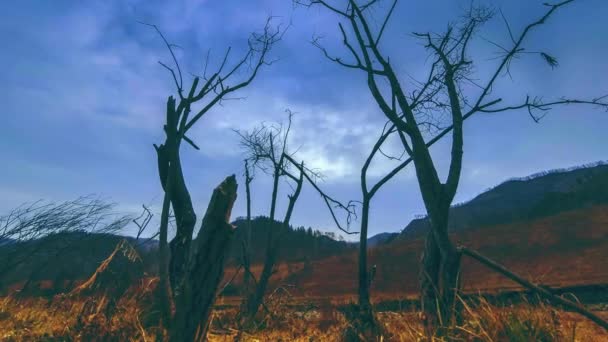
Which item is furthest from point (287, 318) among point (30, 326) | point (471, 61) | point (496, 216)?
point (496, 216)

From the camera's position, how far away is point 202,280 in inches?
122

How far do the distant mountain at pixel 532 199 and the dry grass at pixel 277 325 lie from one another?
24.7 m

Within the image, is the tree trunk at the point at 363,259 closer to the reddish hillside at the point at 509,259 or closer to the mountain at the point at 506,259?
the mountain at the point at 506,259

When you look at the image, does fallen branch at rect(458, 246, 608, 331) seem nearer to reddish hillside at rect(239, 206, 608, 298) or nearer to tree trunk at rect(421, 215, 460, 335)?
tree trunk at rect(421, 215, 460, 335)

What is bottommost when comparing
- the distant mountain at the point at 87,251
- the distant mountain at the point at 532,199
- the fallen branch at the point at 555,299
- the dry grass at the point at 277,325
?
the dry grass at the point at 277,325

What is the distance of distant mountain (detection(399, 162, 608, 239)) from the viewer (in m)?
27.0

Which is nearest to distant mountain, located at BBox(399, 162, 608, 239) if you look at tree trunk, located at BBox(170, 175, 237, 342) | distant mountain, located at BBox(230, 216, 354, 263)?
distant mountain, located at BBox(230, 216, 354, 263)

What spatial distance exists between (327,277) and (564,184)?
3859cm

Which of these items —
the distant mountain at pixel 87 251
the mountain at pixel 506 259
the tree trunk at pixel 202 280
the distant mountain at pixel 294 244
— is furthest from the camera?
the distant mountain at pixel 294 244

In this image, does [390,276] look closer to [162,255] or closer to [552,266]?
[552,266]

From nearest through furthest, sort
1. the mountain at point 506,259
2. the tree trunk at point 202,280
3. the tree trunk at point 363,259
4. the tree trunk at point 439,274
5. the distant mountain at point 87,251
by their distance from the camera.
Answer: the tree trunk at point 202,280
the tree trunk at point 439,274
the tree trunk at point 363,259
the distant mountain at point 87,251
the mountain at point 506,259

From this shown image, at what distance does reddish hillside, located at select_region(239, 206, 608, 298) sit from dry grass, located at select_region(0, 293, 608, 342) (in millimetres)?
12791

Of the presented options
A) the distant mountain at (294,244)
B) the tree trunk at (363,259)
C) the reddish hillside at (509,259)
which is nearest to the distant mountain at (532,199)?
the reddish hillside at (509,259)

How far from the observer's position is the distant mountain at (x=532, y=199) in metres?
27.0
